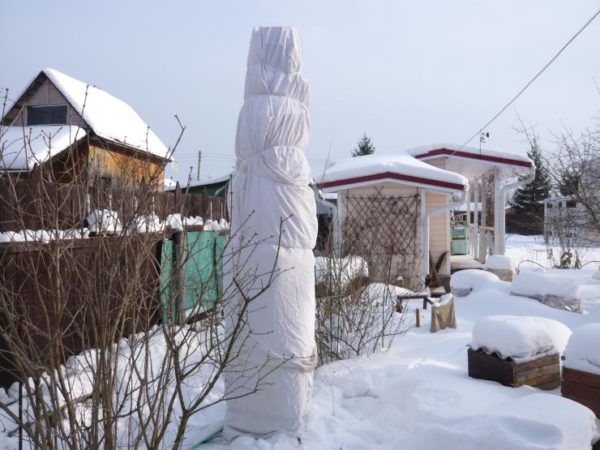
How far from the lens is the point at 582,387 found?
436 cm

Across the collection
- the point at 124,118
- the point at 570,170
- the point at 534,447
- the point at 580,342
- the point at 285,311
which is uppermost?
the point at 124,118

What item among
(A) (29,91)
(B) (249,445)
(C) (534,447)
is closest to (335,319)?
(B) (249,445)

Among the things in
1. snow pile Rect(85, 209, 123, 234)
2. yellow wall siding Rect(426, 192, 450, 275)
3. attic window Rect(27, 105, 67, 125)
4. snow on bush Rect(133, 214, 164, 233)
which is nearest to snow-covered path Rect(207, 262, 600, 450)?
snow on bush Rect(133, 214, 164, 233)

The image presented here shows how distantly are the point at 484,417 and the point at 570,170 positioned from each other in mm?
9744

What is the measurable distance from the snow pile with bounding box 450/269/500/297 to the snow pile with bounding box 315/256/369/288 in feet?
15.0

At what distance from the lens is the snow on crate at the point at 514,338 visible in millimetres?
4723

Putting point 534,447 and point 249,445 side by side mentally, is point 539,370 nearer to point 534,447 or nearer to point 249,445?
point 534,447

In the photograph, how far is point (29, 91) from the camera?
14.9 meters

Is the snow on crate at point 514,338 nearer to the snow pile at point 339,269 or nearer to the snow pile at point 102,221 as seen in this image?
the snow pile at point 339,269

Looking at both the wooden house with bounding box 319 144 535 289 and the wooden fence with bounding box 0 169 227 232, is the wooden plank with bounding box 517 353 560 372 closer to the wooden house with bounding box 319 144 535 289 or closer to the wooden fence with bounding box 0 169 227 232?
the wooden fence with bounding box 0 169 227 232

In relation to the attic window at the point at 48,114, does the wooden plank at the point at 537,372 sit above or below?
below

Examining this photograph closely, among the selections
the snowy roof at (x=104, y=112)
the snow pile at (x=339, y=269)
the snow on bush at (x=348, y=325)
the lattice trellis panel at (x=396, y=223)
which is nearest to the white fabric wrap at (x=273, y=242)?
the snow on bush at (x=348, y=325)

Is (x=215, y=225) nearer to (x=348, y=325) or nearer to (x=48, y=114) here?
(x=348, y=325)

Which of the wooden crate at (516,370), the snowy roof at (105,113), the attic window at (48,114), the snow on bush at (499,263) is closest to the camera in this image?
the wooden crate at (516,370)
